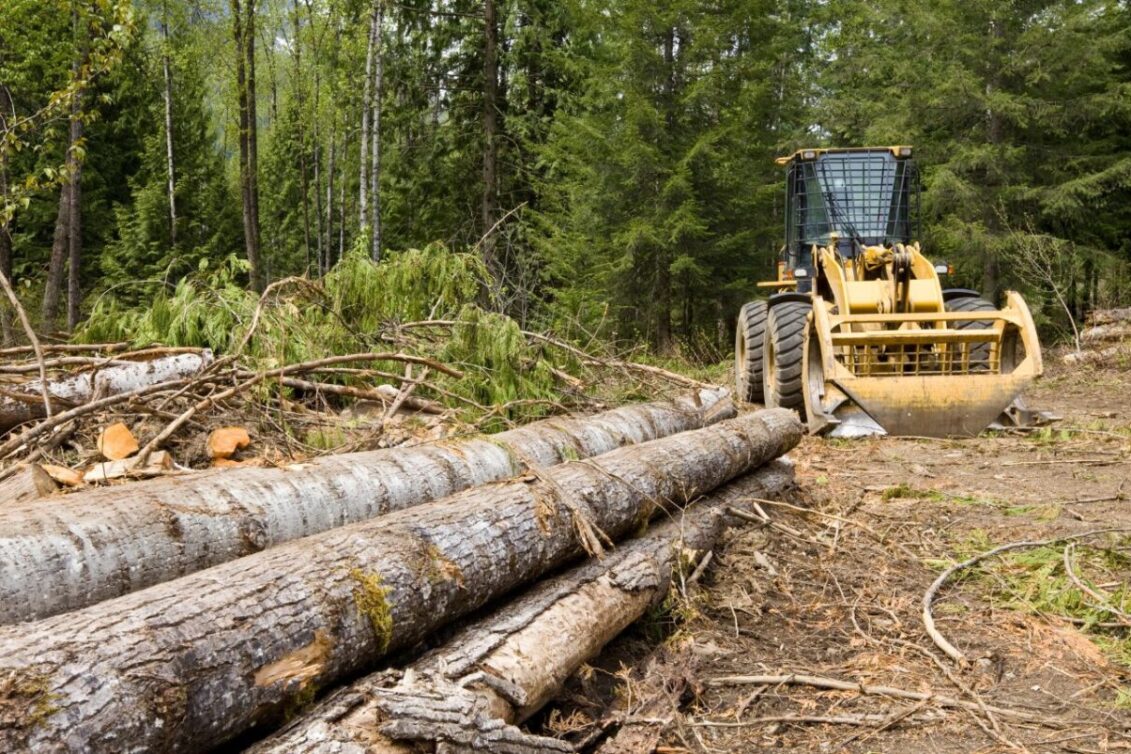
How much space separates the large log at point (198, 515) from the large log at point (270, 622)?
1.62 ft

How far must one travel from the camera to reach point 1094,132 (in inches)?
738

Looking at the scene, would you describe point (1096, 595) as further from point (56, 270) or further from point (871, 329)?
point (56, 270)

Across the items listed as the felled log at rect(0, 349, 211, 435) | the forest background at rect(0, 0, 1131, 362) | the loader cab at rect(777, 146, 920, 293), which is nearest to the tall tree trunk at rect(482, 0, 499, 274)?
the forest background at rect(0, 0, 1131, 362)

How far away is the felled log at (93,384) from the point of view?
5.80 metres

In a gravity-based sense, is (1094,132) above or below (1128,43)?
below

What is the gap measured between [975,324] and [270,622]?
8.53 meters

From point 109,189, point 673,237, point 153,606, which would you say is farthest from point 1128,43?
point 109,189

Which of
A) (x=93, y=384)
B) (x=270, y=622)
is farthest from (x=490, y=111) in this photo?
(x=270, y=622)

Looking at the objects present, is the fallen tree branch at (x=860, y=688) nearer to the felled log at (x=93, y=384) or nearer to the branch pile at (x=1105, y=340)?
the felled log at (x=93, y=384)

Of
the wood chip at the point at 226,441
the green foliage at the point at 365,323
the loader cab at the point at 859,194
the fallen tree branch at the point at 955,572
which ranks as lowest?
the fallen tree branch at the point at 955,572

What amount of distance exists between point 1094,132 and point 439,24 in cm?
1463

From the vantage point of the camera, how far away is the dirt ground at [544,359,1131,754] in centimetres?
321

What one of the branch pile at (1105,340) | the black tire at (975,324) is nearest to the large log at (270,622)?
the black tire at (975,324)

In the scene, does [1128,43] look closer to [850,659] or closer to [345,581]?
[850,659]
